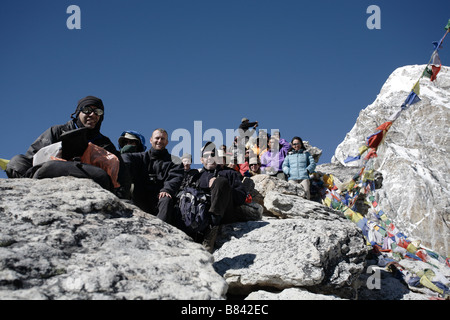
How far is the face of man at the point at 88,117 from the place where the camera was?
4.19 m

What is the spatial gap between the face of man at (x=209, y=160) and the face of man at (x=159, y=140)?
778 millimetres

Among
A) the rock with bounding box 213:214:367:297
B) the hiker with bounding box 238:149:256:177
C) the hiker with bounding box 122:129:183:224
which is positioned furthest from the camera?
the hiker with bounding box 238:149:256:177

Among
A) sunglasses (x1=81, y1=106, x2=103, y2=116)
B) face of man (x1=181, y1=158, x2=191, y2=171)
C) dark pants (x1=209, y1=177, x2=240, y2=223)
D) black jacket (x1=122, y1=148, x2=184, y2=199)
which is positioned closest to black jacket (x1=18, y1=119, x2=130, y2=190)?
sunglasses (x1=81, y1=106, x2=103, y2=116)

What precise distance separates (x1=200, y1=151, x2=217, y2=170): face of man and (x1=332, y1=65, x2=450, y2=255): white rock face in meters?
45.6

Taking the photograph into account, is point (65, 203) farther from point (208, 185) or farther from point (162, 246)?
point (208, 185)

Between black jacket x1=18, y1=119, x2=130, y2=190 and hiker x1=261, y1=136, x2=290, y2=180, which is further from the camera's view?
hiker x1=261, y1=136, x2=290, y2=180

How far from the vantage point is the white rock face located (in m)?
51.1

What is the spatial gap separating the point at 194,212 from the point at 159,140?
1517 millimetres

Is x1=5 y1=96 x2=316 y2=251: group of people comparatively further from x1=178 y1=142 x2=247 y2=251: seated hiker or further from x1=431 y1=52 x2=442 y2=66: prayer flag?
x1=431 y1=52 x2=442 y2=66: prayer flag

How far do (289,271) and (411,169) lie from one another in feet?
208

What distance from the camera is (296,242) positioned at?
Answer: 482 centimetres

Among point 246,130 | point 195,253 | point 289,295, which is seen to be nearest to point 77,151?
point 195,253

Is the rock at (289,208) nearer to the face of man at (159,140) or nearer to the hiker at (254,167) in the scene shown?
the hiker at (254,167)

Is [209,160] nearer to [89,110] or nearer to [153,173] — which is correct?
[153,173]
